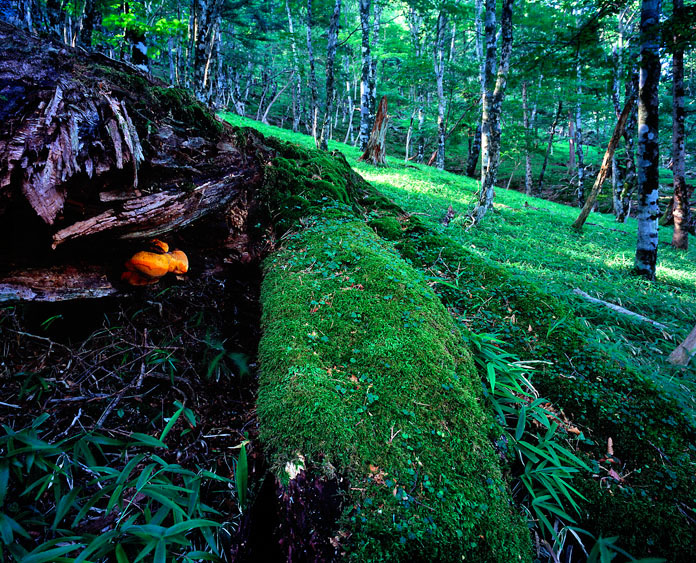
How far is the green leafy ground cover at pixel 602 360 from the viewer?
1.74m

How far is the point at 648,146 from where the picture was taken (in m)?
6.15

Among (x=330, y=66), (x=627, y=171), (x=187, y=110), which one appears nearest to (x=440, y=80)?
(x=330, y=66)

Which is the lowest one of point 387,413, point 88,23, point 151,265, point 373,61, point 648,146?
point 387,413

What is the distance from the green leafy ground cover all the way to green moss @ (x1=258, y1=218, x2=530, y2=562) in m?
0.71

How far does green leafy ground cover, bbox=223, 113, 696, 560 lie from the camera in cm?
174

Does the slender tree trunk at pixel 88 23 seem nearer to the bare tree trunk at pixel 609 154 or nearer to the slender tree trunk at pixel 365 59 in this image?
the slender tree trunk at pixel 365 59

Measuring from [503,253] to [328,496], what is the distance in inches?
237

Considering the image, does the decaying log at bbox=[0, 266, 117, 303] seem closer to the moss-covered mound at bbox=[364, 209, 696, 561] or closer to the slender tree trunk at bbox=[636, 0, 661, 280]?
the moss-covered mound at bbox=[364, 209, 696, 561]

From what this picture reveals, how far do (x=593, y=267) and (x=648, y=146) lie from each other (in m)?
2.51

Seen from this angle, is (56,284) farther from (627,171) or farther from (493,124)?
(627,171)

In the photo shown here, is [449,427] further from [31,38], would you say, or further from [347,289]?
[31,38]

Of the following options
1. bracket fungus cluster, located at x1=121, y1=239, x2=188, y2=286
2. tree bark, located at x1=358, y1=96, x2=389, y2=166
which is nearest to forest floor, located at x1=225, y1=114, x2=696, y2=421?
tree bark, located at x1=358, y1=96, x2=389, y2=166

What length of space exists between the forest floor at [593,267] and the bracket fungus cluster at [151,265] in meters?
3.77

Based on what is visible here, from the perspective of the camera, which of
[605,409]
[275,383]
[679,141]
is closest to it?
[275,383]
